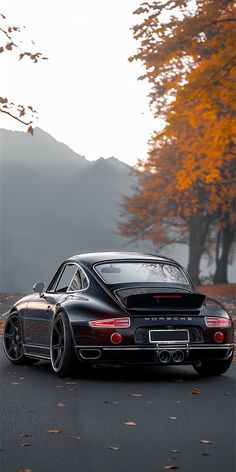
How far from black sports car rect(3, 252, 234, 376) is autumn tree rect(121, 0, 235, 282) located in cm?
1231

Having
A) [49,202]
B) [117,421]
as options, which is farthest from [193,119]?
[49,202]

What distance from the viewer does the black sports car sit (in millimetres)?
9859

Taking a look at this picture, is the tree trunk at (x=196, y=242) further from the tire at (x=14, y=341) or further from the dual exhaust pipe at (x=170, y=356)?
the dual exhaust pipe at (x=170, y=356)

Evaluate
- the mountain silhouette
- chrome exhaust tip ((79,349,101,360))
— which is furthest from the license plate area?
the mountain silhouette

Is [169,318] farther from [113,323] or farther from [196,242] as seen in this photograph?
[196,242]

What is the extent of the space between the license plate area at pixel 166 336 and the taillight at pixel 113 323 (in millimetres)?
298

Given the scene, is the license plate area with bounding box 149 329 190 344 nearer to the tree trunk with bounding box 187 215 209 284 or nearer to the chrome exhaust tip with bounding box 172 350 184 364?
the chrome exhaust tip with bounding box 172 350 184 364

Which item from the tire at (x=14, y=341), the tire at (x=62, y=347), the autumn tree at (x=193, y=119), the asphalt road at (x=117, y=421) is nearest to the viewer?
the asphalt road at (x=117, y=421)

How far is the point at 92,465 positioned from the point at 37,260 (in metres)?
149

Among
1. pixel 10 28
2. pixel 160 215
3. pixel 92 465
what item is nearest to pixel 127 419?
pixel 92 465

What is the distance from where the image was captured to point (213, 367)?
10.7 meters

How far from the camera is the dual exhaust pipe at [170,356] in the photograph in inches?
389

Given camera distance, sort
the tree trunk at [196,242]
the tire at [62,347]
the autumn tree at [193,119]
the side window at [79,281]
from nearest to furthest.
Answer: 1. the tire at [62,347]
2. the side window at [79,281]
3. the autumn tree at [193,119]
4. the tree trunk at [196,242]

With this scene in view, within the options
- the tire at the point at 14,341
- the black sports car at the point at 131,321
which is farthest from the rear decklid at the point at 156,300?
the tire at the point at 14,341
